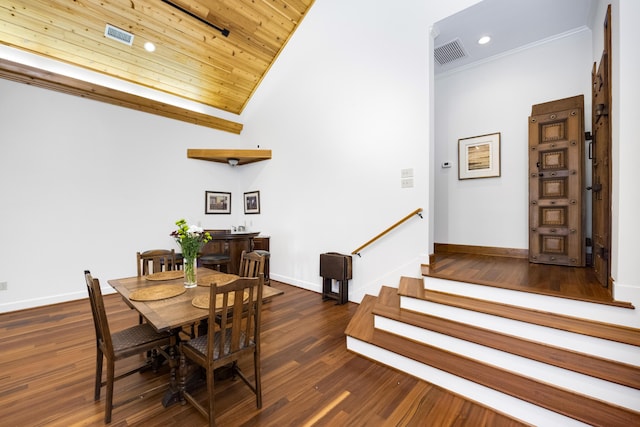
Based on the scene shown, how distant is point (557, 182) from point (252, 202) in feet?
18.0

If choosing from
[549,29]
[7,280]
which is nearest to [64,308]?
[7,280]

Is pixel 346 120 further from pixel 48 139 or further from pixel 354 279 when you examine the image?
pixel 48 139

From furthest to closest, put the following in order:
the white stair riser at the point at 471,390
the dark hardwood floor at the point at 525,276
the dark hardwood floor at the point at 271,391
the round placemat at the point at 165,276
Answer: the round placemat at the point at 165,276, the dark hardwood floor at the point at 525,276, the dark hardwood floor at the point at 271,391, the white stair riser at the point at 471,390

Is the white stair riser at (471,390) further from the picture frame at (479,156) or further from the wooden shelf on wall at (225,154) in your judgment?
the wooden shelf on wall at (225,154)

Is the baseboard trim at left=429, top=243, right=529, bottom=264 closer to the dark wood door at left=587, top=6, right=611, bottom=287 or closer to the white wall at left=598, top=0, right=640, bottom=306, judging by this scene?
the dark wood door at left=587, top=6, right=611, bottom=287

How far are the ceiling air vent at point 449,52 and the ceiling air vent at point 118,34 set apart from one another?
4.71 m

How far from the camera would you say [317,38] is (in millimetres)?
4742

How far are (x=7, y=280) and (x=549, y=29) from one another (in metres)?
8.33

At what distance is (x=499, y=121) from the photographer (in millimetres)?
4070

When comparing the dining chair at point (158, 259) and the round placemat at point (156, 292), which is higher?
the dining chair at point (158, 259)

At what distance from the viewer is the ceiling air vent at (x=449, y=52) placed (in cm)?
379

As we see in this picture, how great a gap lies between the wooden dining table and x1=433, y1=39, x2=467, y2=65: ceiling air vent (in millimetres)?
4094

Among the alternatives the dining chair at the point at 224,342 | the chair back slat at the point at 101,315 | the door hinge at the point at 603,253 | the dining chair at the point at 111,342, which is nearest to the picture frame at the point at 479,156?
the door hinge at the point at 603,253

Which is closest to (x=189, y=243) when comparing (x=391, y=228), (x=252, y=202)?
(x=391, y=228)
